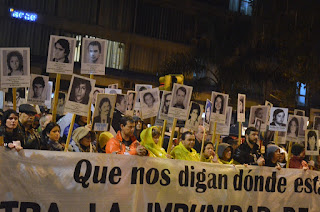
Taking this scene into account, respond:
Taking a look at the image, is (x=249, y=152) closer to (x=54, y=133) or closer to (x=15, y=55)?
(x=54, y=133)

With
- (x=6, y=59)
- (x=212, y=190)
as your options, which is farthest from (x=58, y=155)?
(x=212, y=190)

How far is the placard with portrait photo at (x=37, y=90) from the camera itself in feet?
26.2

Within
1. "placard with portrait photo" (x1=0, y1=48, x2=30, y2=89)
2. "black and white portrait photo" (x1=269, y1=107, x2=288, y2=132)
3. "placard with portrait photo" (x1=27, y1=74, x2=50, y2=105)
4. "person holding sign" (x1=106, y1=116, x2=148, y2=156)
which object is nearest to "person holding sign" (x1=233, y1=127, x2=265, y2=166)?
"black and white portrait photo" (x1=269, y1=107, x2=288, y2=132)

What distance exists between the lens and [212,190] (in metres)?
7.21

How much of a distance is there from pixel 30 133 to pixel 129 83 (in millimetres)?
17811

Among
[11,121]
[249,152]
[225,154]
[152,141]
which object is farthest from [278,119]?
[11,121]

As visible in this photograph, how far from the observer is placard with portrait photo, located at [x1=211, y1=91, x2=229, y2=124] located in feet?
28.5

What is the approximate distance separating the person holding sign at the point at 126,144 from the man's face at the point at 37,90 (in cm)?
157

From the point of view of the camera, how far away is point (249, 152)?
27.4 feet

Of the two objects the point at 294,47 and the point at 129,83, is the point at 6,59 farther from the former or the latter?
the point at 129,83

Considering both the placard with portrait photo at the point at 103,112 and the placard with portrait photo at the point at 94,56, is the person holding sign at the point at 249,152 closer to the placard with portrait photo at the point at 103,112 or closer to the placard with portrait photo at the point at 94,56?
the placard with portrait photo at the point at 103,112

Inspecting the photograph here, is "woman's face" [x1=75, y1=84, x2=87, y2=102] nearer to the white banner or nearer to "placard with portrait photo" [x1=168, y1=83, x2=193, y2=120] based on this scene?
the white banner

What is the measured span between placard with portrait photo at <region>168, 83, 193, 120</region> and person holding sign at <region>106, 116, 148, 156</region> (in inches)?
40.6

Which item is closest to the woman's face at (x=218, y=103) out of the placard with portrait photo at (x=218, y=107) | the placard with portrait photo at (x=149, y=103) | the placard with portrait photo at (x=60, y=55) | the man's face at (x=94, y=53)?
the placard with portrait photo at (x=218, y=107)
